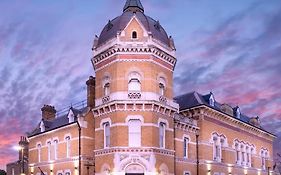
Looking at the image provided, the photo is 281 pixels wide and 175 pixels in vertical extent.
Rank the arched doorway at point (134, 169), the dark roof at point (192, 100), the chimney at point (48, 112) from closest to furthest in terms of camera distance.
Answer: the arched doorway at point (134, 169) < the dark roof at point (192, 100) < the chimney at point (48, 112)

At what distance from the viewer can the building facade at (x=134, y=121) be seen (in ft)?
132

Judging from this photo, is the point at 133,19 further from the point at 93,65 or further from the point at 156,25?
the point at 93,65

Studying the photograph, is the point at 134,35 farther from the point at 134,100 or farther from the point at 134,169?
the point at 134,169

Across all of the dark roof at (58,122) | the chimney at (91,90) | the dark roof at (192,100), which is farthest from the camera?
the dark roof at (192,100)

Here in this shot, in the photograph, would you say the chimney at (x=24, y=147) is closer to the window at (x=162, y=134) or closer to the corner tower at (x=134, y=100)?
the corner tower at (x=134, y=100)

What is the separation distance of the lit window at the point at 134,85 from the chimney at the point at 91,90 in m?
7.40

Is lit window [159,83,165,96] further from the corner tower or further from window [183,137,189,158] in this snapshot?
window [183,137,189,158]

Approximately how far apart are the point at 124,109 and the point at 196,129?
12.1m

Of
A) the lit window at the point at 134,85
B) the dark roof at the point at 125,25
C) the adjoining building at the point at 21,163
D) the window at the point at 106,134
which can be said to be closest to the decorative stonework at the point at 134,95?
the lit window at the point at 134,85

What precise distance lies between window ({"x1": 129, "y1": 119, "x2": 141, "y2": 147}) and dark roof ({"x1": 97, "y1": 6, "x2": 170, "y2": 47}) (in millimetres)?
8324

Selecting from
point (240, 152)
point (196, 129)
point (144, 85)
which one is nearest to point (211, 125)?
point (196, 129)

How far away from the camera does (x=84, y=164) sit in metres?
44.6

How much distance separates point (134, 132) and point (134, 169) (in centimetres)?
330

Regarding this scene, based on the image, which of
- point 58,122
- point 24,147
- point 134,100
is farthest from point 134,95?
point 24,147
